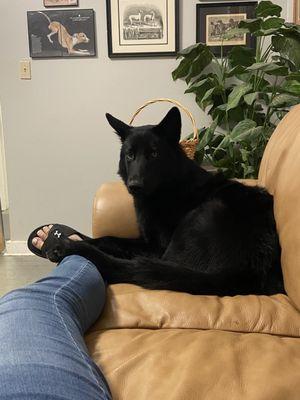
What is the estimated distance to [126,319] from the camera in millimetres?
938

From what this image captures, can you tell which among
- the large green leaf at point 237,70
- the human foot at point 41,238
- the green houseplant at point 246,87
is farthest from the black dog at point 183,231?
the large green leaf at point 237,70

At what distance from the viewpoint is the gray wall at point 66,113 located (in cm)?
249

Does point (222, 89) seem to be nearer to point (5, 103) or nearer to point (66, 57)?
point (66, 57)

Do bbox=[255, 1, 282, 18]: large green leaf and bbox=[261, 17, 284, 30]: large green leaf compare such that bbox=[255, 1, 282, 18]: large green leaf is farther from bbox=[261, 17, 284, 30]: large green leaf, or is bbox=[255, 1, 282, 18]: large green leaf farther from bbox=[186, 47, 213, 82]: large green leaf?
bbox=[186, 47, 213, 82]: large green leaf

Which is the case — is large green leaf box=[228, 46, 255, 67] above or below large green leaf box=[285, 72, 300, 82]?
above

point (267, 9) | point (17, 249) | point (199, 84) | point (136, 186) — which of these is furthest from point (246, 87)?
point (17, 249)

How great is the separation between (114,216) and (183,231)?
37 centimetres

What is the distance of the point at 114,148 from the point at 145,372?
80.1 inches

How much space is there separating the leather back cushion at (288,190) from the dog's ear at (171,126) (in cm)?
36

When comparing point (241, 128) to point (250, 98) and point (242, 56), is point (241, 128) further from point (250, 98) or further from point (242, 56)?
point (242, 56)

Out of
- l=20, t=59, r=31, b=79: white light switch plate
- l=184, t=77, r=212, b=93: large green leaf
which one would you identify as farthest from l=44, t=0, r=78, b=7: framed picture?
l=184, t=77, r=212, b=93: large green leaf

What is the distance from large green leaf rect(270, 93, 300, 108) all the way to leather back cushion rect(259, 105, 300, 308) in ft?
1.90

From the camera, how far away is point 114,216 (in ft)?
5.12

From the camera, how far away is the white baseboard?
9.05ft
